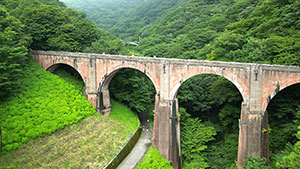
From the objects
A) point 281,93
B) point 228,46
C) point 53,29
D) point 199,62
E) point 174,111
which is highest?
point 53,29

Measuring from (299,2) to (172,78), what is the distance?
19.8 metres

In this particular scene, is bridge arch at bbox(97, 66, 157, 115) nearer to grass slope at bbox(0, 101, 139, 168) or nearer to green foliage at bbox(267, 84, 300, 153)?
grass slope at bbox(0, 101, 139, 168)

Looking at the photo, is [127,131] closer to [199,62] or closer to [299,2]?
[199,62]

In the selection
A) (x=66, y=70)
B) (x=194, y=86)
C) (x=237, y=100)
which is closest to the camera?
(x=237, y=100)

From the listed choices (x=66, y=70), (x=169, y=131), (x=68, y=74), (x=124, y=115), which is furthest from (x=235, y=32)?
(x=66, y=70)

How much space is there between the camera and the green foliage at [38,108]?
24188 millimetres

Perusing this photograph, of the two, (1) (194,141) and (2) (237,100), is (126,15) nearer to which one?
(2) (237,100)

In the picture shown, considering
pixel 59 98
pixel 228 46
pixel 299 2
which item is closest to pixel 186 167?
pixel 228 46

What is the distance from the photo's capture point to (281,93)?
24.2 metres

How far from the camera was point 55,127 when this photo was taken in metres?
26.0

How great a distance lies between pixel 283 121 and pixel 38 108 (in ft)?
86.5

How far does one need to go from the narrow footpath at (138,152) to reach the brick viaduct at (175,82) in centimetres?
190

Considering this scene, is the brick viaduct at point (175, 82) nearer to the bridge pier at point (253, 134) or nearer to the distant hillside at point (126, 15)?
the bridge pier at point (253, 134)

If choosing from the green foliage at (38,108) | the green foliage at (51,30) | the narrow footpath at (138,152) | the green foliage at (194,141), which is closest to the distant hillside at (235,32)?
the green foliage at (194,141)
